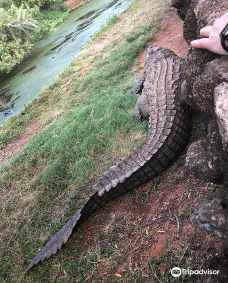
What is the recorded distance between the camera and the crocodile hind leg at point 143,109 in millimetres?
4128

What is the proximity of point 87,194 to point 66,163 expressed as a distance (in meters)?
0.80

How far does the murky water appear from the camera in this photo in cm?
864

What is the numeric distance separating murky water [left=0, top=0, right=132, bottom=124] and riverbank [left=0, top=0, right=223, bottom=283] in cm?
227

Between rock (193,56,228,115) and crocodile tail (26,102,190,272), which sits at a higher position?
rock (193,56,228,115)

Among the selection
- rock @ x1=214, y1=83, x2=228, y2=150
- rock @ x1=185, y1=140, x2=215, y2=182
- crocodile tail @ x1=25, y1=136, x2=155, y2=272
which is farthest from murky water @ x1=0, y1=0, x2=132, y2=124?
rock @ x1=214, y1=83, x2=228, y2=150

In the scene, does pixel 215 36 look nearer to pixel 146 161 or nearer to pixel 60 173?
pixel 146 161

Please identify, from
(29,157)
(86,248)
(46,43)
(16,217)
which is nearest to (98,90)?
(29,157)

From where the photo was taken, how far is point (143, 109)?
13.7 feet

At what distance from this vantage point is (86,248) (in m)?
2.79

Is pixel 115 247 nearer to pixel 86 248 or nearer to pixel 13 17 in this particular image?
pixel 86 248

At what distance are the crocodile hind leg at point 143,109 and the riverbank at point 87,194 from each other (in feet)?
0.35

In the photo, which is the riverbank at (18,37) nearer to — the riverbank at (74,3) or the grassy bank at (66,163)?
the riverbank at (74,3)

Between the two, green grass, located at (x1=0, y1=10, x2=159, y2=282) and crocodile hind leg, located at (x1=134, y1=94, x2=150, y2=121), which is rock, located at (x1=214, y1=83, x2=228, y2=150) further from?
crocodile hind leg, located at (x1=134, y1=94, x2=150, y2=121)

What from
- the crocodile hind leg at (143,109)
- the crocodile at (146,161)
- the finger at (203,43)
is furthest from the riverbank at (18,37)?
the finger at (203,43)
